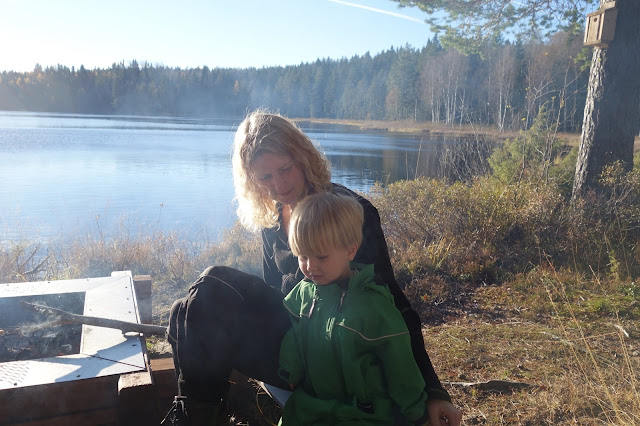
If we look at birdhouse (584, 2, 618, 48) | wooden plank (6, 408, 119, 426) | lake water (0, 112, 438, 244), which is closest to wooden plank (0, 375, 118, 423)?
wooden plank (6, 408, 119, 426)

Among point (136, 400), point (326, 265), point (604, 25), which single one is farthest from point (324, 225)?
point (604, 25)

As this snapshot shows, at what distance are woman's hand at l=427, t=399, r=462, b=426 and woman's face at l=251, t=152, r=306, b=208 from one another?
3.23ft

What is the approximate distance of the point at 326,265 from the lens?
162 cm

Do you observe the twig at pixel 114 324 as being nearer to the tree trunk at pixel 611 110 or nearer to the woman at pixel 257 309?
the woman at pixel 257 309

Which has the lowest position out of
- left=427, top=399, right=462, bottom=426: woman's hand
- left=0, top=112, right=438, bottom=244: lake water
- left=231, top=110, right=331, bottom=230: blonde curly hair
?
left=0, top=112, right=438, bottom=244: lake water

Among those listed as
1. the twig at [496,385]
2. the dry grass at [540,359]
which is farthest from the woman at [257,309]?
the twig at [496,385]

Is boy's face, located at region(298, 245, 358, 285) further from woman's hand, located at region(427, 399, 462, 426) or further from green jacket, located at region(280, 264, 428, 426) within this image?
woman's hand, located at region(427, 399, 462, 426)

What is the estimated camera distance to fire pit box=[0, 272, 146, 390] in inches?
73.2

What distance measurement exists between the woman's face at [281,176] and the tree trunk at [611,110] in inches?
185

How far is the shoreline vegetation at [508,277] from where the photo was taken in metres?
2.31

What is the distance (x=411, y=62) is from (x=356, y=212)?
159 ft

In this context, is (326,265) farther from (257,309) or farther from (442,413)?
(442,413)

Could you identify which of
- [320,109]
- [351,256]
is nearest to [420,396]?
[351,256]

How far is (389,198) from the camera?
585cm
